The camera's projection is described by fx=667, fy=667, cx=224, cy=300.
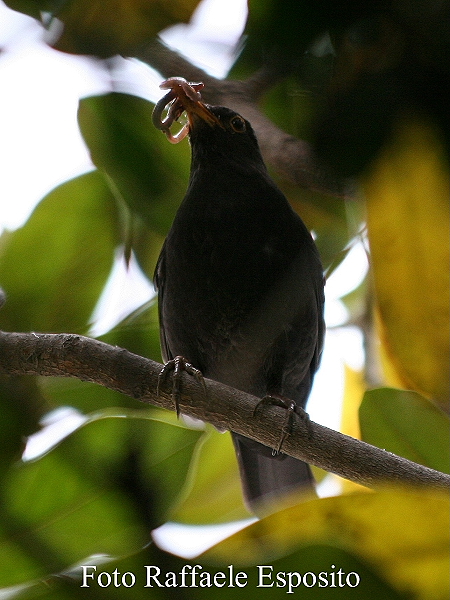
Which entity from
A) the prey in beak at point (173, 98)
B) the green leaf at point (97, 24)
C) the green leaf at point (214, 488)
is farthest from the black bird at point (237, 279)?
the green leaf at point (97, 24)

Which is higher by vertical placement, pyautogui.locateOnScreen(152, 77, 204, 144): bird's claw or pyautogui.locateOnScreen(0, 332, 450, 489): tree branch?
pyautogui.locateOnScreen(152, 77, 204, 144): bird's claw

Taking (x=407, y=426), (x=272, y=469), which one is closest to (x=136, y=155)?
(x=407, y=426)

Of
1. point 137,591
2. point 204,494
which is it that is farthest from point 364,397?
A: point 137,591

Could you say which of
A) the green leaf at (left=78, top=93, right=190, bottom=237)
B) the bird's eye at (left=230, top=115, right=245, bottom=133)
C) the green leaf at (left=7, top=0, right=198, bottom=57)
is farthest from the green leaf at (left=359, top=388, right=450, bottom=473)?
the bird's eye at (left=230, top=115, right=245, bottom=133)

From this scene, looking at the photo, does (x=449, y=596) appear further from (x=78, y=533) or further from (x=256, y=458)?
(x=256, y=458)

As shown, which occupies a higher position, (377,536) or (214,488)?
(214,488)

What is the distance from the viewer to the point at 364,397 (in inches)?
66.0

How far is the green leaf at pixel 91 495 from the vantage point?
0.98 meters

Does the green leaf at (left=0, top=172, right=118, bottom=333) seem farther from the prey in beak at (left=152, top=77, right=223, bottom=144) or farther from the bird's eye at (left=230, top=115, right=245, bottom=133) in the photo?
the bird's eye at (left=230, top=115, right=245, bottom=133)

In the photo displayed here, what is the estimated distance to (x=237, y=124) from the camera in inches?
118

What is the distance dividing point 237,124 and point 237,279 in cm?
82

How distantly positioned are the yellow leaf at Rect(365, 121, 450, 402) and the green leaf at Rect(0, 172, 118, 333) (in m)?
1.26

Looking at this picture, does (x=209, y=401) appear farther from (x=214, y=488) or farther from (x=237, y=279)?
(x=237, y=279)

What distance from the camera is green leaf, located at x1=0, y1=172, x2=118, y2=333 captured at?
1770 mm
